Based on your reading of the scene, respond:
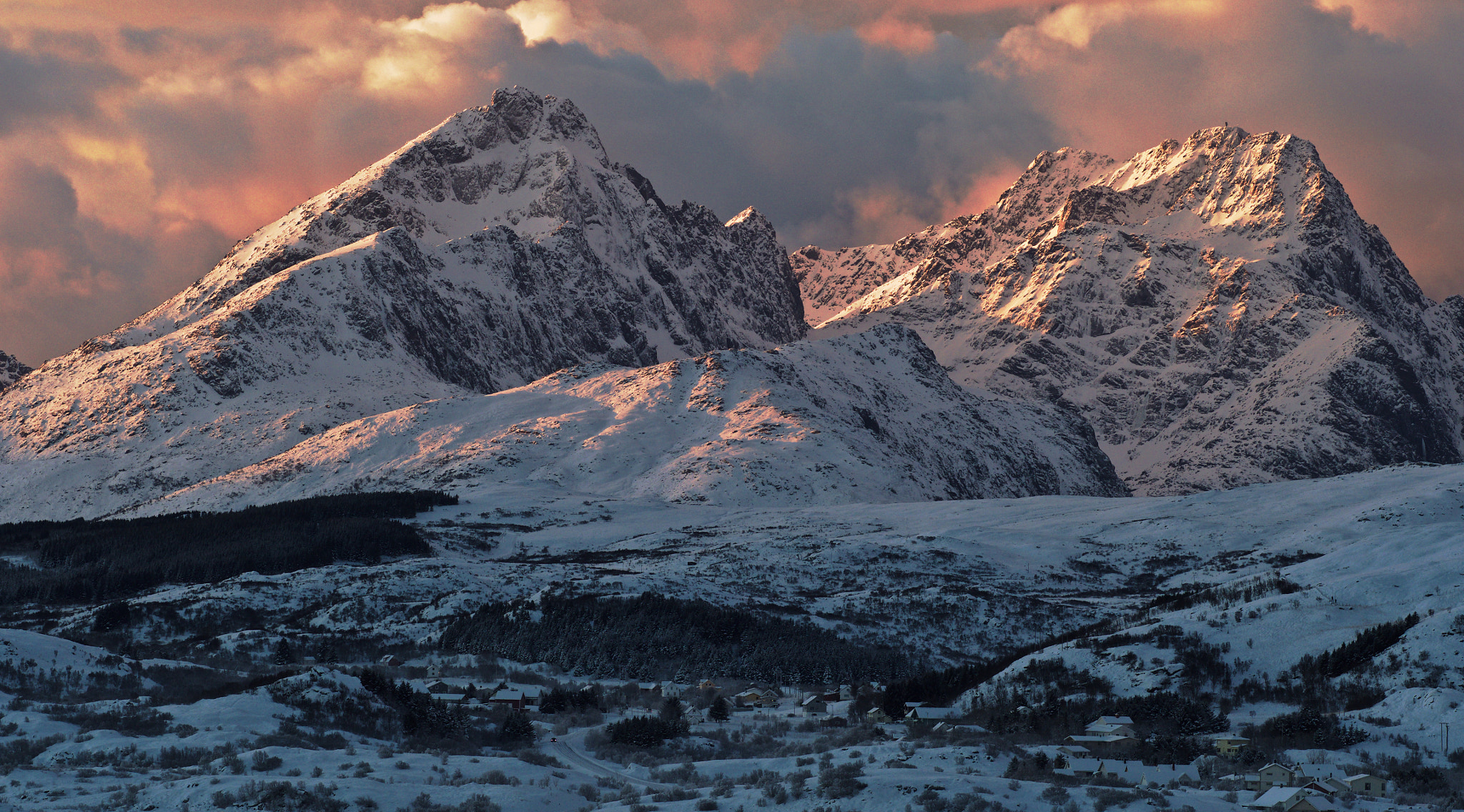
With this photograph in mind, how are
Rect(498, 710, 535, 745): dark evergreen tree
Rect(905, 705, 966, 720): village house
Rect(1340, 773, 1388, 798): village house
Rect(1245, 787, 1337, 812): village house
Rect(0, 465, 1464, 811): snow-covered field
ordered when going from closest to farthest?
Rect(1245, 787, 1337, 812): village house → Rect(0, 465, 1464, 811): snow-covered field → Rect(1340, 773, 1388, 798): village house → Rect(498, 710, 535, 745): dark evergreen tree → Rect(905, 705, 966, 720): village house

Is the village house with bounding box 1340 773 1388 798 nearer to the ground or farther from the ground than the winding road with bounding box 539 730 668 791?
nearer to the ground

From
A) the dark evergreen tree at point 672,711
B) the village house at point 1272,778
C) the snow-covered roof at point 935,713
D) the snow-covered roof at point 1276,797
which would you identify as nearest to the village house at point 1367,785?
the village house at point 1272,778

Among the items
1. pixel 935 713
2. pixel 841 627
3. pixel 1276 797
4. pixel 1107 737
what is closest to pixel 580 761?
pixel 935 713

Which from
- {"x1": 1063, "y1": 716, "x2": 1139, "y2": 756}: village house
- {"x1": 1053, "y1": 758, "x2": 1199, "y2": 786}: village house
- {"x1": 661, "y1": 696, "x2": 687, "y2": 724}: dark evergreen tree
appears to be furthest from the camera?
{"x1": 661, "y1": 696, "x2": 687, "y2": 724}: dark evergreen tree

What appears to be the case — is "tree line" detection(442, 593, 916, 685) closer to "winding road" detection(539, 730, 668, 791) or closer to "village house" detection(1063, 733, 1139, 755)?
"winding road" detection(539, 730, 668, 791)

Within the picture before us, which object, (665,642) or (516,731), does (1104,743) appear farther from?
(665,642)

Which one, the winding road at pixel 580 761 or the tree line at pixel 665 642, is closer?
the winding road at pixel 580 761

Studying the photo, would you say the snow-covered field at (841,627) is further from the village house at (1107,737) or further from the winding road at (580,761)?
the village house at (1107,737)

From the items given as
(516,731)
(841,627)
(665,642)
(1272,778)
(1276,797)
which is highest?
(841,627)

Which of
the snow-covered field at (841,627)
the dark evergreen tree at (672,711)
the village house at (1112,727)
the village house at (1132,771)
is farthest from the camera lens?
the dark evergreen tree at (672,711)

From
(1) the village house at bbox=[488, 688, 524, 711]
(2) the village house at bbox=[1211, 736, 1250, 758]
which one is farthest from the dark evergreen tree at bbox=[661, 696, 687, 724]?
(2) the village house at bbox=[1211, 736, 1250, 758]

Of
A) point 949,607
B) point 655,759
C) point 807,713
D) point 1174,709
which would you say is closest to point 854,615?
point 949,607

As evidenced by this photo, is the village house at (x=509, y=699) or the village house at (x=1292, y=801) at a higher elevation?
the village house at (x=509, y=699)

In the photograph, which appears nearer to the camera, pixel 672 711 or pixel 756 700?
pixel 672 711
